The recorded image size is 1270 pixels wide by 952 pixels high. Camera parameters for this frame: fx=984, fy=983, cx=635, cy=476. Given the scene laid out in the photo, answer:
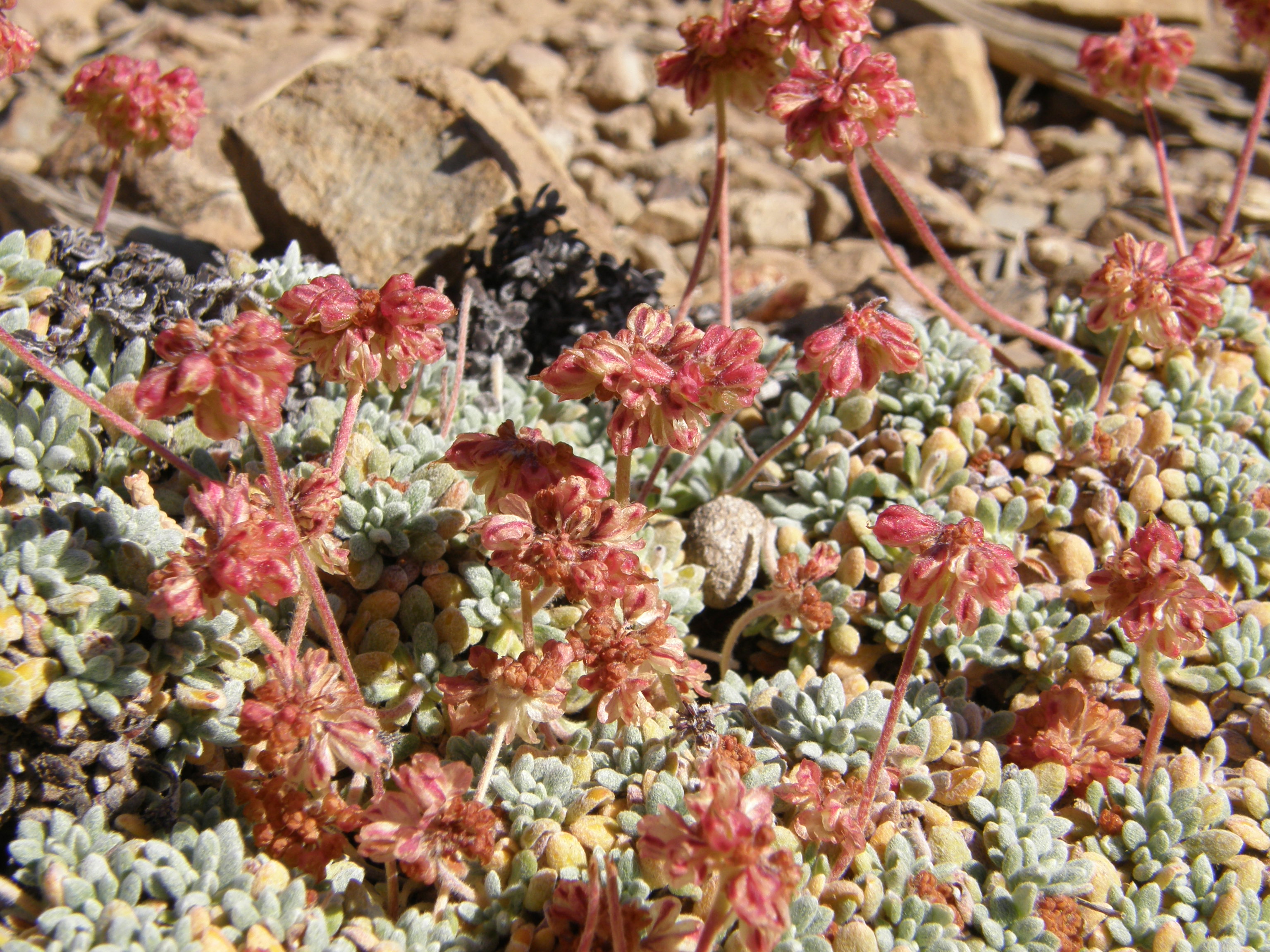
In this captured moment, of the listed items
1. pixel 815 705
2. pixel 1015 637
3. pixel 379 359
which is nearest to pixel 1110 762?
pixel 1015 637

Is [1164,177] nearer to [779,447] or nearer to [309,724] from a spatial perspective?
[779,447]

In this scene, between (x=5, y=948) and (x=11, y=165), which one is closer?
(x=5, y=948)

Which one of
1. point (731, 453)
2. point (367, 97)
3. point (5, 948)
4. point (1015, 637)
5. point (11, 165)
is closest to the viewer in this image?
point (5, 948)

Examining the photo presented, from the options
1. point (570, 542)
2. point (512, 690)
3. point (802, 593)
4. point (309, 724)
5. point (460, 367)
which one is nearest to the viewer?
point (309, 724)

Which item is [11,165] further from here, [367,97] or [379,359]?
[379,359]

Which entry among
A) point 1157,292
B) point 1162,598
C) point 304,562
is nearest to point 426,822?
point 304,562
